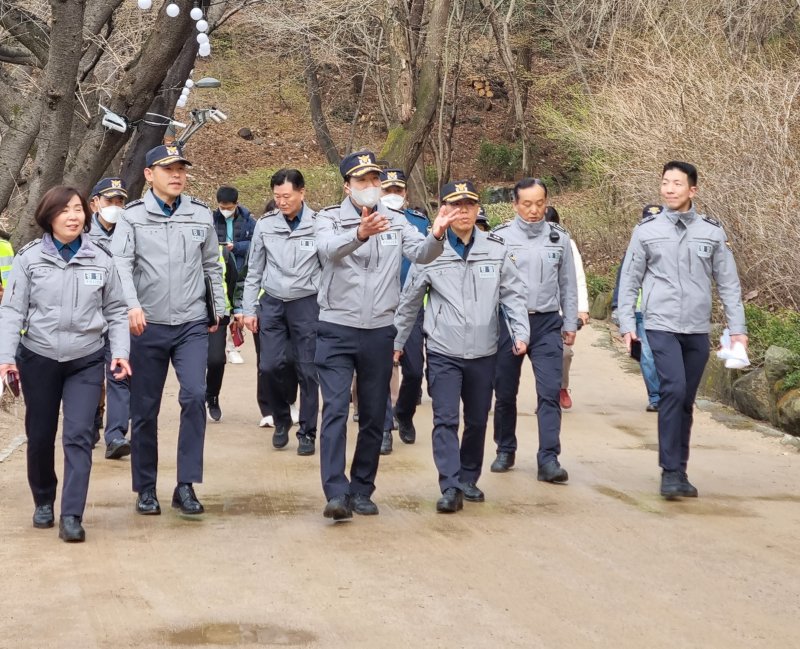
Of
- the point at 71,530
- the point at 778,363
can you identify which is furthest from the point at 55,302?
the point at 778,363

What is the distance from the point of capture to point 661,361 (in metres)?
8.50

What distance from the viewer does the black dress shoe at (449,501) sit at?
782 centimetres

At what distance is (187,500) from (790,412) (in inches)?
→ 228

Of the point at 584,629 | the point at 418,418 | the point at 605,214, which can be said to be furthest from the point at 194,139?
the point at 584,629

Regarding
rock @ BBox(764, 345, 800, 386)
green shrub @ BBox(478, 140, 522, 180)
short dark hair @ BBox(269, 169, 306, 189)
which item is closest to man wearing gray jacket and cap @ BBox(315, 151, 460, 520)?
short dark hair @ BBox(269, 169, 306, 189)

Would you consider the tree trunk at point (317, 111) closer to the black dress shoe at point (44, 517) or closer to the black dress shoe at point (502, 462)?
the black dress shoe at point (502, 462)

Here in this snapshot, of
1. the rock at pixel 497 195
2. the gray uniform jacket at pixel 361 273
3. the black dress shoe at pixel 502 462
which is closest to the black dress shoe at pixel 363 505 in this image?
the gray uniform jacket at pixel 361 273

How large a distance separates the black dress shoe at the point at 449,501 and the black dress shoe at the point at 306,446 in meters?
2.37

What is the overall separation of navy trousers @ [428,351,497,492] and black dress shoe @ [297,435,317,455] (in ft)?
7.17

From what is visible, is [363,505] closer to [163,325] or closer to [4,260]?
[163,325]

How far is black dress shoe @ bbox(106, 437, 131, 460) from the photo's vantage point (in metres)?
9.70

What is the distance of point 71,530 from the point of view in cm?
707

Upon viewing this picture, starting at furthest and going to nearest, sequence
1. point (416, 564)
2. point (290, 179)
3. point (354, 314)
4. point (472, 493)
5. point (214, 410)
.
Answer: point (214, 410) → point (290, 179) → point (472, 493) → point (354, 314) → point (416, 564)

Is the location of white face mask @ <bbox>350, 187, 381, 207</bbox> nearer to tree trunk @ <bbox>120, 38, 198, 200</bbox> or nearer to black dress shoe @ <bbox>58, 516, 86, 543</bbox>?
black dress shoe @ <bbox>58, 516, 86, 543</bbox>
